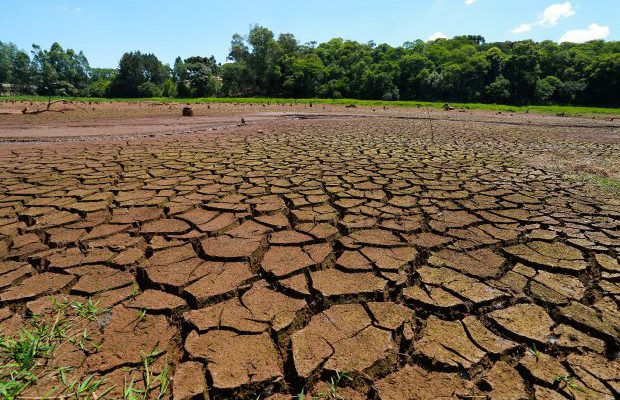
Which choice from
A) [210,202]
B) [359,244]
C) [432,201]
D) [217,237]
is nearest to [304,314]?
[359,244]

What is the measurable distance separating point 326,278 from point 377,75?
39683mm

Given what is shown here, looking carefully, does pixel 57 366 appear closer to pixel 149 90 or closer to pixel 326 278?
pixel 326 278

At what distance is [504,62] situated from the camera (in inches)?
1329

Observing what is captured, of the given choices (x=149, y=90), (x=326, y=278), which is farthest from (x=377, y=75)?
(x=326, y=278)

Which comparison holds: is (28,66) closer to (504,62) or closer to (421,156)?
(504,62)

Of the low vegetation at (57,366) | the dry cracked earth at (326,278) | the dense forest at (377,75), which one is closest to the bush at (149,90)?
the dense forest at (377,75)

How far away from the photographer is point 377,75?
3806 cm

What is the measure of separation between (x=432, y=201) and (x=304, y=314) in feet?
6.66

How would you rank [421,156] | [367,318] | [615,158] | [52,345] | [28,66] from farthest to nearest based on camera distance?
[28,66] → [615,158] → [421,156] → [367,318] → [52,345]

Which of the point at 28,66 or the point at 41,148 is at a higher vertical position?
the point at 28,66

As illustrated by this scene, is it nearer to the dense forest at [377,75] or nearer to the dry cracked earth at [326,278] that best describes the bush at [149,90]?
the dense forest at [377,75]

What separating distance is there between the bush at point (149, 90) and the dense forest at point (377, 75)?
18 centimetres

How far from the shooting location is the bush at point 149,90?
46.7m

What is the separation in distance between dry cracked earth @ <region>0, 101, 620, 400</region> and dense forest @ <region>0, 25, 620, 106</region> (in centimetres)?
3405
